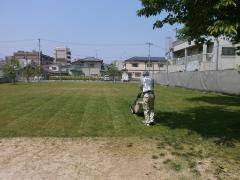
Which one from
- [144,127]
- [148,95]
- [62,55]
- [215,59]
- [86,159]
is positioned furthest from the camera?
[62,55]

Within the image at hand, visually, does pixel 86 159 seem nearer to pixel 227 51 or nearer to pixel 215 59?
pixel 215 59

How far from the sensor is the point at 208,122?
12.7 m

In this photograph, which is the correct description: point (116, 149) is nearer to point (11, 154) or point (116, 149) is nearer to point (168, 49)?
point (11, 154)

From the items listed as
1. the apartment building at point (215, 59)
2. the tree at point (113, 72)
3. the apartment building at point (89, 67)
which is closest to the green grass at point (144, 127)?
the apartment building at point (215, 59)

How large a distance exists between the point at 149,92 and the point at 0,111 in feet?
22.0

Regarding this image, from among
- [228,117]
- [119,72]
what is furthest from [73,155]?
[119,72]

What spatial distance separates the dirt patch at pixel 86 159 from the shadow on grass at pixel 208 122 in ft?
7.44

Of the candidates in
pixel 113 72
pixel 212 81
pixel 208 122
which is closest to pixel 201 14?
pixel 208 122

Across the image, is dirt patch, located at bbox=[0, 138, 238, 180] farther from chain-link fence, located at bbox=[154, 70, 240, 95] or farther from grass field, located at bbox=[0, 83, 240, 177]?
chain-link fence, located at bbox=[154, 70, 240, 95]

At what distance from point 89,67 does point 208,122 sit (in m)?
101

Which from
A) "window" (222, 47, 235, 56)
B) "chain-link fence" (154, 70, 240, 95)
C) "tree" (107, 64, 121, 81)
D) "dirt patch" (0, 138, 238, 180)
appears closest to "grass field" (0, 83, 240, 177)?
"dirt patch" (0, 138, 238, 180)

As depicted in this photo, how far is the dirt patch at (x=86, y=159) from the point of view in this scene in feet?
22.8

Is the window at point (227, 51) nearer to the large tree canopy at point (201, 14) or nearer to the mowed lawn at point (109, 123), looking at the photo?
the mowed lawn at point (109, 123)

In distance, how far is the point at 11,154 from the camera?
324 inches
